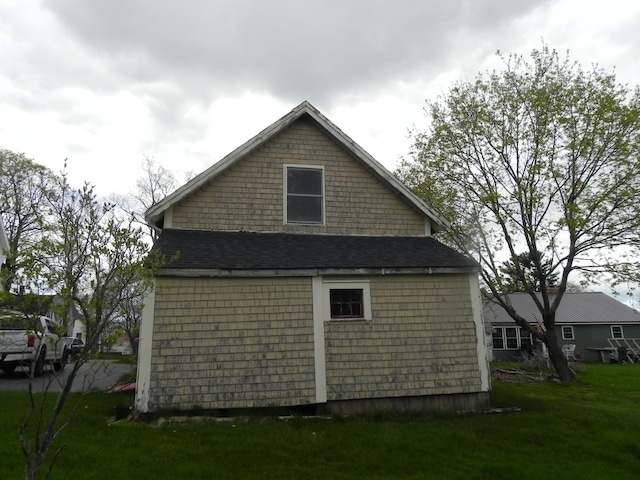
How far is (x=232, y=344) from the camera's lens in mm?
8500

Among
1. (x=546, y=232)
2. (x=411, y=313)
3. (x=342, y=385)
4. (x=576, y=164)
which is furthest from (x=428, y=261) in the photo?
(x=576, y=164)

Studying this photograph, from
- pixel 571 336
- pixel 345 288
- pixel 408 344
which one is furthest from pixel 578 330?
pixel 345 288

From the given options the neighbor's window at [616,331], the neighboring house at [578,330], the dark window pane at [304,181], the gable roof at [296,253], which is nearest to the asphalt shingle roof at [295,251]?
the gable roof at [296,253]

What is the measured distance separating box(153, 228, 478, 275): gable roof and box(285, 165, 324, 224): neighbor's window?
0.57 meters

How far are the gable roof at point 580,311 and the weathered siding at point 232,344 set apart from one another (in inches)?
950

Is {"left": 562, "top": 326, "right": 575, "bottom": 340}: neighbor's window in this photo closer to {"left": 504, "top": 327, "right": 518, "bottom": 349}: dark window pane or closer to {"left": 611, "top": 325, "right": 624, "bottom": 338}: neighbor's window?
{"left": 611, "top": 325, "right": 624, "bottom": 338}: neighbor's window

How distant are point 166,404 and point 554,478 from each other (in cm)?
616

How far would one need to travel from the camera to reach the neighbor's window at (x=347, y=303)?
9.20 m

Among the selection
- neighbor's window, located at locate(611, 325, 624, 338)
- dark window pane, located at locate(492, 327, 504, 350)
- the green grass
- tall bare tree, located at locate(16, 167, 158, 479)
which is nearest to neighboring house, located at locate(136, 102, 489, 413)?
the green grass

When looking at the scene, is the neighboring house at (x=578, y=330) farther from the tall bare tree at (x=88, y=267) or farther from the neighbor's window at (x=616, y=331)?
the tall bare tree at (x=88, y=267)

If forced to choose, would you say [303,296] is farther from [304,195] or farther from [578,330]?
[578,330]

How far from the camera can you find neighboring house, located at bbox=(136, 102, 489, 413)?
8359 millimetres

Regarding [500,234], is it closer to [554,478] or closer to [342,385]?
[342,385]

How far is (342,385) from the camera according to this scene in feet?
28.7
